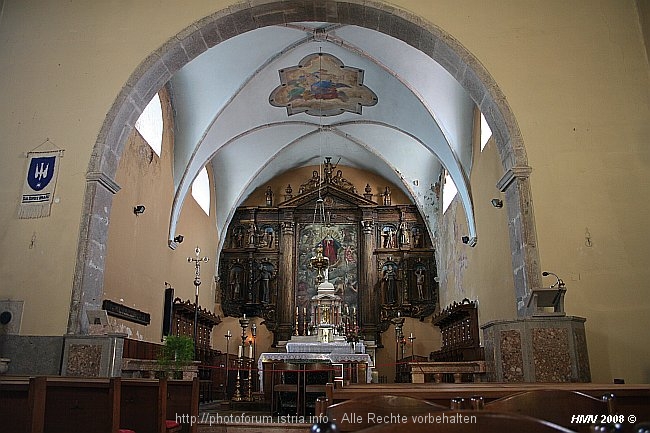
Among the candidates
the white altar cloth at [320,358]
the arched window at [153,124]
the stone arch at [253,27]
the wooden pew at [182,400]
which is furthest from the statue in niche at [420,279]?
the wooden pew at [182,400]

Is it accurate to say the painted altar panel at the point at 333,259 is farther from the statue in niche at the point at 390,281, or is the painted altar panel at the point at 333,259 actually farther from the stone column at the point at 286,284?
the statue in niche at the point at 390,281

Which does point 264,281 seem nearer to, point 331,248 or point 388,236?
point 331,248

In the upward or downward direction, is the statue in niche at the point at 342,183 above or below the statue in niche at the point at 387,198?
above

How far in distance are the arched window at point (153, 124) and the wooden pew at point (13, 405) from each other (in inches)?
311

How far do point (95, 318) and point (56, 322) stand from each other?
49 cm

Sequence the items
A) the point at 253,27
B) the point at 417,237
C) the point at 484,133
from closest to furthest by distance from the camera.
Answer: the point at 253,27
the point at 484,133
the point at 417,237

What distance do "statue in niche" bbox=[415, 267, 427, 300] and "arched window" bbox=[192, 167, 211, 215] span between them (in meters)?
6.34

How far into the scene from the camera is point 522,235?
7211mm

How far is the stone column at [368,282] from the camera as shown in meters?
16.5

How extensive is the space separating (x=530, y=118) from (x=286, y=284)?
10.8 metres

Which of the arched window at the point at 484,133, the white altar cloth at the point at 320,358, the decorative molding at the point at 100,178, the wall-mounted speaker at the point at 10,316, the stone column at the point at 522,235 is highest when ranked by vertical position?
the arched window at the point at 484,133

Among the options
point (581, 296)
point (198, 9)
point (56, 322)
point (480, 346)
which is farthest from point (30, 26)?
point (480, 346)

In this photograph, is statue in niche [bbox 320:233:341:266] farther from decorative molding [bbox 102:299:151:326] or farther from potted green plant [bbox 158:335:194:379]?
potted green plant [bbox 158:335:194:379]

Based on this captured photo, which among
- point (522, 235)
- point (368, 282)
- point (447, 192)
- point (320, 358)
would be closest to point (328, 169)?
point (368, 282)
